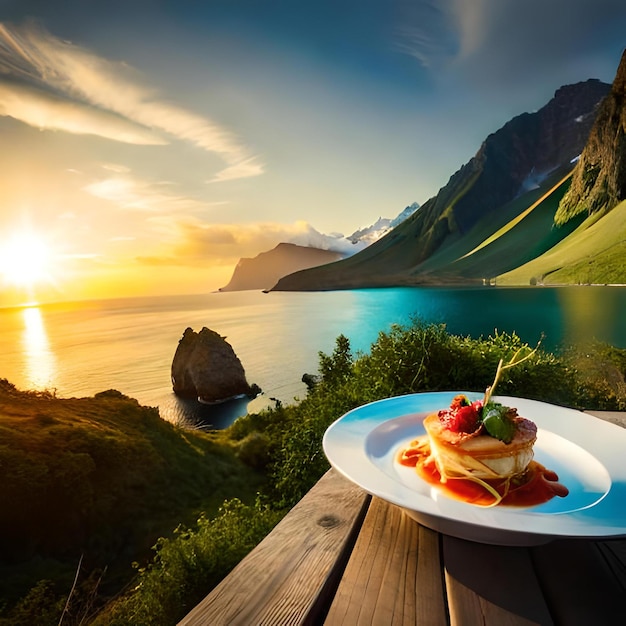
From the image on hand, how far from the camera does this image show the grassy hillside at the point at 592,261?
49094mm

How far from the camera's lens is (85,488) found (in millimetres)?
5316

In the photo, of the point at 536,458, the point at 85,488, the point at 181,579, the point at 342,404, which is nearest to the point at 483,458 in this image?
the point at 536,458

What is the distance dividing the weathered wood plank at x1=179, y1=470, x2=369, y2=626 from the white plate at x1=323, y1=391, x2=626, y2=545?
0.72ft

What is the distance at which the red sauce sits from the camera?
1.42 meters

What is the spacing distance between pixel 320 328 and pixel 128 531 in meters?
41.2

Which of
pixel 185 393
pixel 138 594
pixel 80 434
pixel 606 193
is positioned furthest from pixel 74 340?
pixel 606 193

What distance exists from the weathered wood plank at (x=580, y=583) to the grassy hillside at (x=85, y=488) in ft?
17.8

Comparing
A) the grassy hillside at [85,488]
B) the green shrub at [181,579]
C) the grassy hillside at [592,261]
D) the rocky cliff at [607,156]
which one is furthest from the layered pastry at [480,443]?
the rocky cliff at [607,156]

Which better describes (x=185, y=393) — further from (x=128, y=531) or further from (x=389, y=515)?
(x=389, y=515)

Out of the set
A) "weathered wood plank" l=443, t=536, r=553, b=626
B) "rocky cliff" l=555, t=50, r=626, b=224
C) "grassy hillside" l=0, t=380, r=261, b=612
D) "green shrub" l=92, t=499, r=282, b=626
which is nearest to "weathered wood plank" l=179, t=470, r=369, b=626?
"weathered wood plank" l=443, t=536, r=553, b=626

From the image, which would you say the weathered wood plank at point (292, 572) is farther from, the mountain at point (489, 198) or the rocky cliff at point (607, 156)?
the mountain at point (489, 198)

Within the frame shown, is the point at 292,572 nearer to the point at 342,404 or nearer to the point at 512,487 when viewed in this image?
the point at 512,487

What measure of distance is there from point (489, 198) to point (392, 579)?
20733cm

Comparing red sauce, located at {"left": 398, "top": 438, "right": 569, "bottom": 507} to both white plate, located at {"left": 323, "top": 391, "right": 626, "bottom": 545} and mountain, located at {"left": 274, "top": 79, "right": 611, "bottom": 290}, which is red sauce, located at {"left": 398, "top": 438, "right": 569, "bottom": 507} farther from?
mountain, located at {"left": 274, "top": 79, "right": 611, "bottom": 290}
